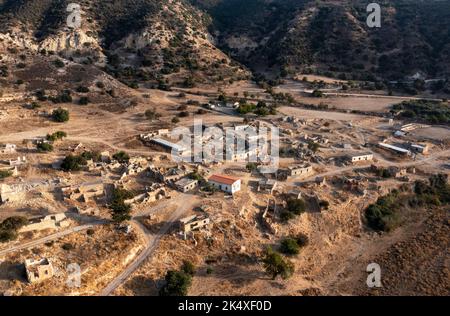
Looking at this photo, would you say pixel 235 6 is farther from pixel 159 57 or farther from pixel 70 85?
pixel 70 85

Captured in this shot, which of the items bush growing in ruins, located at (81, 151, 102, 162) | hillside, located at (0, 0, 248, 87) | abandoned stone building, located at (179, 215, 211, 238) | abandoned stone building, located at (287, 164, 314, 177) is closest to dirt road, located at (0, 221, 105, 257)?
abandoned stone building, located at (179, 215, 211, 238)

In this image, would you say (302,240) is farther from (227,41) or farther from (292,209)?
(227,41)

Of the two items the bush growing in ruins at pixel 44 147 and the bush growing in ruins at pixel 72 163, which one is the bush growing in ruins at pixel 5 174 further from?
the bush growing in ruins at pixel 44 147

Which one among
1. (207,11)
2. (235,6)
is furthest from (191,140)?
(235,6)

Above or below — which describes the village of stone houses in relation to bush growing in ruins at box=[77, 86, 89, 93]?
below

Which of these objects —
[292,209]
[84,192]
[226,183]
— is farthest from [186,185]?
[292,209]

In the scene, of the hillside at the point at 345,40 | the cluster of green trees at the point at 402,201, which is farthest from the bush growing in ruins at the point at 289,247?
the hillside at the point at 345,40

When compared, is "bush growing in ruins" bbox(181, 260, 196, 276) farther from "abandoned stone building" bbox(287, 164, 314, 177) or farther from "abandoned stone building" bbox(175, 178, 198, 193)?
"abandoned stone building" bbox(287, 164, 314, 177)
